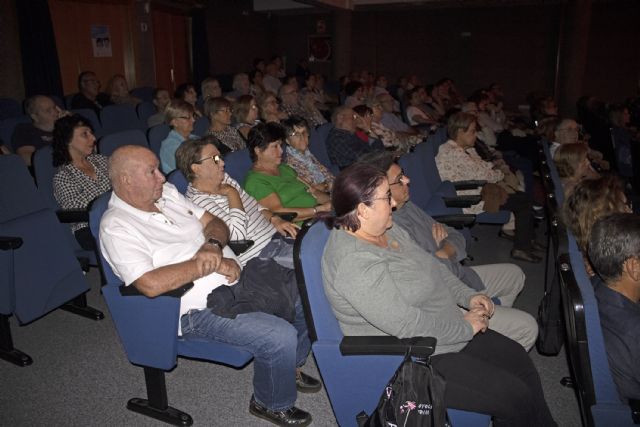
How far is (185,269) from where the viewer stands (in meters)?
2.08

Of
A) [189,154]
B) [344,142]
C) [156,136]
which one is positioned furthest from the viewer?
[344,142]

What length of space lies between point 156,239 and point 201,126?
290 cm

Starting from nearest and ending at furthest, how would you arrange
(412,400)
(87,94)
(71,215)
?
(412,400)
(71,215)
(87,94)

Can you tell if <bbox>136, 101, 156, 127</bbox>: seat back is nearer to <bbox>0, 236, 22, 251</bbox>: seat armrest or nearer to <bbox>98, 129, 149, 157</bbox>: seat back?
<bbox>98, 129, 149, 157</bbox>: seat back

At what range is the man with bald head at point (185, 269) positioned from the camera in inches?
79.3

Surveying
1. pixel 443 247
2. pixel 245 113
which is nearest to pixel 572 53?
pixel 245 113

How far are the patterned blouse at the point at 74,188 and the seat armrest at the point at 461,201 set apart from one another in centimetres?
224

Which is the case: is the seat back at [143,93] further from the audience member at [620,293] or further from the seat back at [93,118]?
the audience member at [620,293]

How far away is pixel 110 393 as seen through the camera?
2.52m

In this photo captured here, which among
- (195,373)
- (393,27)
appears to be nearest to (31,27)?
(195,373)

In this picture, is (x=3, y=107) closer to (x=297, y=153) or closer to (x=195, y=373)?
(x=297, y=153)

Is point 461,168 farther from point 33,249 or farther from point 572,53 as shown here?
point 572,53

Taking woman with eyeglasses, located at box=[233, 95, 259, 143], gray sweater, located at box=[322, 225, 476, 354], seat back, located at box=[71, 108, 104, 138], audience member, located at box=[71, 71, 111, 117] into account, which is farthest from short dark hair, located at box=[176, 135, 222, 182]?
audience member, located at box=[71, 71, 111, 117]

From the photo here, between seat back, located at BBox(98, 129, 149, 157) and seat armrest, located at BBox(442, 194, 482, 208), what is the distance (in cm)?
215
